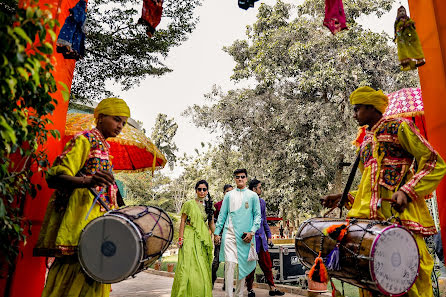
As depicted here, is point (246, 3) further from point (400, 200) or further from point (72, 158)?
point (400, 200)

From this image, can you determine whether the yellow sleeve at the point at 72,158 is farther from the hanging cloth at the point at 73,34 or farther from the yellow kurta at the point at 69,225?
the hanging cloth at the point at 73,34

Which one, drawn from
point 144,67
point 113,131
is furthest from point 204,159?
point 113,131

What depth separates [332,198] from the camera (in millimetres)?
3312

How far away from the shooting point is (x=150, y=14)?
4.25m

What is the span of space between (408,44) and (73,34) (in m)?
3.18

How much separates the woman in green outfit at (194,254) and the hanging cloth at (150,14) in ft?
9.90

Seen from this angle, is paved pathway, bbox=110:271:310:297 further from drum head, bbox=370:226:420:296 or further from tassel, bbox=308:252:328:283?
drum head, bbox=370:226:420:296

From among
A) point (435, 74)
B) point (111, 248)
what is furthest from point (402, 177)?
point (111, 248)

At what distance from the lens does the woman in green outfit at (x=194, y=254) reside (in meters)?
5.29

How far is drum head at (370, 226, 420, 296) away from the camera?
227 cm

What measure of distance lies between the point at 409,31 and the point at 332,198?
66.2 inches

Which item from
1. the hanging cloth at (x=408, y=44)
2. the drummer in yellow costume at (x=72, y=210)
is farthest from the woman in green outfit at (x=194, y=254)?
the hanging cloth at (x=408, y=44)

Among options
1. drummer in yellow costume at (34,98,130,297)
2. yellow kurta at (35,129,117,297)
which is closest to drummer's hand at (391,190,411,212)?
drummer in yellow costume at (34,98,130,297)

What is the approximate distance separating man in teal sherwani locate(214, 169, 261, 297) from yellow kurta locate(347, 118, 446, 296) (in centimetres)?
299
